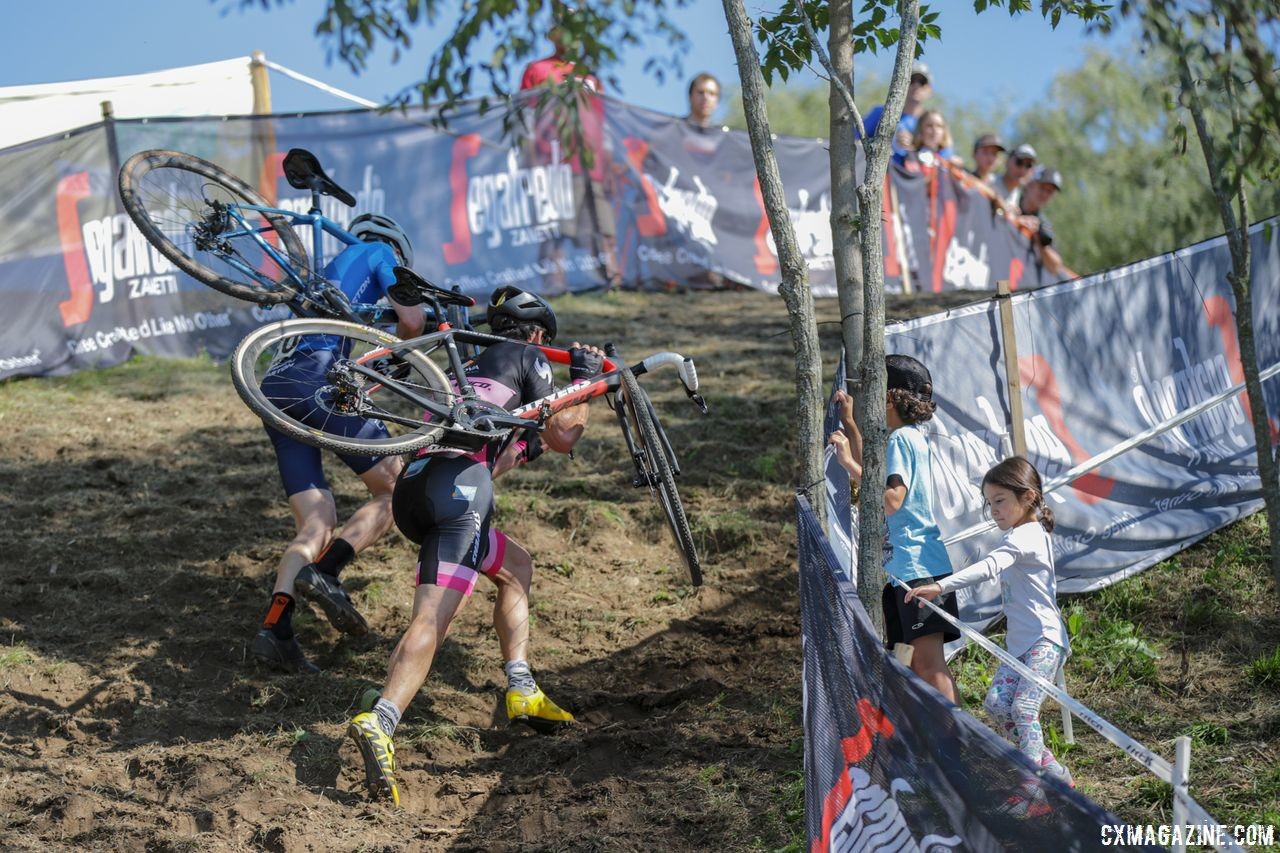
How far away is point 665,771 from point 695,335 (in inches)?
263

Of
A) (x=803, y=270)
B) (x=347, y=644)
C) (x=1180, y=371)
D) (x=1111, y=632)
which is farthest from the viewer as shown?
(x=1180, y=371)

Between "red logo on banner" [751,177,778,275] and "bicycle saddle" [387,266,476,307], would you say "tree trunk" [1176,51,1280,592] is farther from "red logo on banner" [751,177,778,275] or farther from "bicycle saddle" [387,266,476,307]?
"red logo on banner" [751,177,778,275]

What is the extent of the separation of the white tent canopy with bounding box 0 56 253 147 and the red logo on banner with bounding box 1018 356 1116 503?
8.38 m

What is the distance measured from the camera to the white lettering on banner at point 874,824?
312 cm

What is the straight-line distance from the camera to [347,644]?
6586mm

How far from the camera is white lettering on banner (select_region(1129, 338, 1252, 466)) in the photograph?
6.98 m

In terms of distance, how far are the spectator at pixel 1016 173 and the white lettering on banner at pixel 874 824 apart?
13.0 meters

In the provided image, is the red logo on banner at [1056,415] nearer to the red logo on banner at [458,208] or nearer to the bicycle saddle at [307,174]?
the bicycle saddle at [307,174]

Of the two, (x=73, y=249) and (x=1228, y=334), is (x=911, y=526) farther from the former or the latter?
(x=73, y=249)

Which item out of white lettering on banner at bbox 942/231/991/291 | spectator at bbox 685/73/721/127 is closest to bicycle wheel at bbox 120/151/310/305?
spectator at bbox 685/73/721/127

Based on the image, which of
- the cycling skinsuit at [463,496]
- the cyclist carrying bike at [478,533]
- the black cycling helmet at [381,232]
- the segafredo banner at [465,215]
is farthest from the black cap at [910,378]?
the segafredo banner at [465,215]

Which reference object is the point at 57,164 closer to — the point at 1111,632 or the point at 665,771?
the point at 665,771

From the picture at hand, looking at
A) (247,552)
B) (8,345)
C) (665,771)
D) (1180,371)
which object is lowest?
(665,771)

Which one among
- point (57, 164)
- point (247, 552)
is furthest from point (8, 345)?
point (247, 552)
